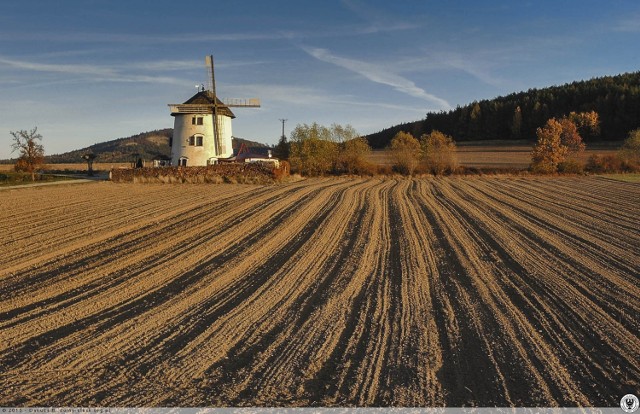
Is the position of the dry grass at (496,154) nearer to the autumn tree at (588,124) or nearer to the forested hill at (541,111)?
the autumn tree at (588,124)

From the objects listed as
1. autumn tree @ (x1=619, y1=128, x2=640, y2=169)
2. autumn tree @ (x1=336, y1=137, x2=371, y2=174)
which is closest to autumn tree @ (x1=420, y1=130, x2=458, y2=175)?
autumn tree @ (x1=336, y1=137, x2=371, y2=174)

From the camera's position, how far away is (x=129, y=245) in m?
13.2

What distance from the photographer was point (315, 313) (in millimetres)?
8031

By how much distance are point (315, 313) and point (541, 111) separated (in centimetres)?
11023

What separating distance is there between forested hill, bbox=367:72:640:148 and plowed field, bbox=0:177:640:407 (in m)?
88.9

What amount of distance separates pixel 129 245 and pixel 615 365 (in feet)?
39.6

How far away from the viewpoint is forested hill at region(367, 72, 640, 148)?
8856cm

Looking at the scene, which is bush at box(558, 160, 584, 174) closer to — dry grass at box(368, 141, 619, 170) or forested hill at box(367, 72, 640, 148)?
dry grass at box(368, 141, 619, 170)

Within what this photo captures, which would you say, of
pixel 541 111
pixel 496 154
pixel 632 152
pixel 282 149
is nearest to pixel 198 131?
pixel 282 149

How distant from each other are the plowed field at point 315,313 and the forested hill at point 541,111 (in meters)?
88.9

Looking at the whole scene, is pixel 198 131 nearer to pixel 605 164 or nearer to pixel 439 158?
pixel 439 158

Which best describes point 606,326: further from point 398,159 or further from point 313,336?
point 398,159

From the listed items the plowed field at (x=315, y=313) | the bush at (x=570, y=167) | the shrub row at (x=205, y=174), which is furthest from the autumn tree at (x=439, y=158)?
the plowed field at (x=315, y=313)

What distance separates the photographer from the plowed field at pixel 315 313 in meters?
5.54
